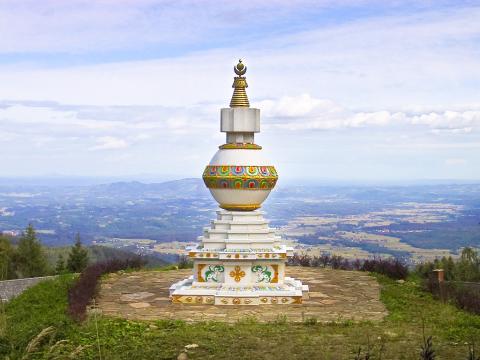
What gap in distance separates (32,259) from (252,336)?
47.0 ft

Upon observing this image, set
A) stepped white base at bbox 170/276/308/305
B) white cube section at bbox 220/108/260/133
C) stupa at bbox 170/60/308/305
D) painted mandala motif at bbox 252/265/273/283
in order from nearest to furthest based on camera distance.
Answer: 1. stepped white base at bbox 170/276/308/305
2. stupa at bbox 170/60/308/305
3. painted mandala motif at bbox 252/265/273/283
4. white cube section at bbox 220/108/260/133

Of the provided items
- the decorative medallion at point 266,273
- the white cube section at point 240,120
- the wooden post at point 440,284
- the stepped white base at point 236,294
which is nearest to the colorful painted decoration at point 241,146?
the white cube section at point 240,120

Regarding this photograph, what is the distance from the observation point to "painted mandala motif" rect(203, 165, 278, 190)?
16375 millimetres

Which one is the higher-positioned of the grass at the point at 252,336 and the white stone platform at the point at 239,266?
the white stone platform at the point at 239,266

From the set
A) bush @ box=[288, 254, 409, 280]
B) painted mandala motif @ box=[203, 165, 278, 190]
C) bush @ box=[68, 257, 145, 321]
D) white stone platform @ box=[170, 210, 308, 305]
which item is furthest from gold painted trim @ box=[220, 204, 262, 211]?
bush @ box=[288, 254, 409, 280]

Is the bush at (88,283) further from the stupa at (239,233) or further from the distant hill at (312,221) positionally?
the distant hill at (312,221)

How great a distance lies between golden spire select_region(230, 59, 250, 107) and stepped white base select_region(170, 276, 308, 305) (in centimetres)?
409

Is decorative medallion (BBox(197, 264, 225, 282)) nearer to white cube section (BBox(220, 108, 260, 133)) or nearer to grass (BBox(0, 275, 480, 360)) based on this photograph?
grass (BBox(0, 275, 480, 360))

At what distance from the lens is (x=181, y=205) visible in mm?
122438

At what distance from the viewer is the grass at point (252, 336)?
10945 mm

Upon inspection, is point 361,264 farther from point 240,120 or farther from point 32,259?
point 32,259

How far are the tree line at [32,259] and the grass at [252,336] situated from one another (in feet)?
30.1

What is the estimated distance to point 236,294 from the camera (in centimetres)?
1561

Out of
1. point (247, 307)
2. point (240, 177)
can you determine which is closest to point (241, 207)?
point (240, 177)
